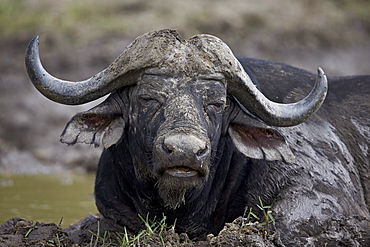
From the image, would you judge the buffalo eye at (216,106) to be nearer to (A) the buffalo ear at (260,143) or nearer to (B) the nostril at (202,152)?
(A) the buffalo ear at (260,143)

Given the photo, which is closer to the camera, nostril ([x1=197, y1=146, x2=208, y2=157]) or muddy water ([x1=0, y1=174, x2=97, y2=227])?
nostril ([x1=197, y1=146, x2=208, y2=157])

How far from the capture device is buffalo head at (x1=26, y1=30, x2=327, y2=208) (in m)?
4.57

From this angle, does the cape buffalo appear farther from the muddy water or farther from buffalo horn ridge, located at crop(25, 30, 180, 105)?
the muddy water

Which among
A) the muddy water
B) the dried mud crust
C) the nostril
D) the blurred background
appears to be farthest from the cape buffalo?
the blurred background

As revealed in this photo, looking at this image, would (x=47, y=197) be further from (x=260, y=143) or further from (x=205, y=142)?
(x=205, y=142)

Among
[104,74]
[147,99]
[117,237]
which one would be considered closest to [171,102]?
[147,99]

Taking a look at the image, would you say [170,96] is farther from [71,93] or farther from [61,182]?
[61,182]

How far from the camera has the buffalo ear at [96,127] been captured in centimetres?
479

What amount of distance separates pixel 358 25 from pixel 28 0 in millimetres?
7738

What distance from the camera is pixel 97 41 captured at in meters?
13.4

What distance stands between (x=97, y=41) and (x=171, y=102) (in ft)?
30.1

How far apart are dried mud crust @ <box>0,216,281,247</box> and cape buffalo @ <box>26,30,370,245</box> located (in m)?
0.33

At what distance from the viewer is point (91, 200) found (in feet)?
27.5

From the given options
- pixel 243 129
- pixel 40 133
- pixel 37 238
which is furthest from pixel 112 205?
pixel 40 133
